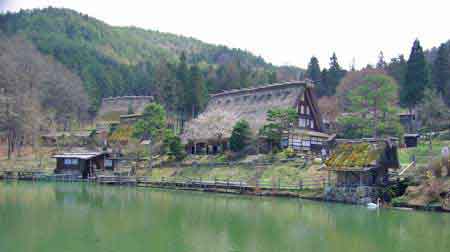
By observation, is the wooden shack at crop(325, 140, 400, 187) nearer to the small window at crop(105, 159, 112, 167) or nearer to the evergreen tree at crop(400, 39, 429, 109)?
the evergreen tree at crop(400, 39, 429, 109)

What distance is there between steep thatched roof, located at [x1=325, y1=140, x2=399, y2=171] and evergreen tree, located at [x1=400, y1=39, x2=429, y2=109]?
1614 cm

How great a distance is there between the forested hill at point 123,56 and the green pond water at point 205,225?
113 feet

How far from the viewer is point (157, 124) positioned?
47469mm

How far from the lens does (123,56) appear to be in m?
138

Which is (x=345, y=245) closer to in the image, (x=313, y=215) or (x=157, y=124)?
(x=313, y=215)

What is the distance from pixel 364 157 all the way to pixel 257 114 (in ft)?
65.8

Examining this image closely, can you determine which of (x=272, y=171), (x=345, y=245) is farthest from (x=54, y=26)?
(x=345, y=245)

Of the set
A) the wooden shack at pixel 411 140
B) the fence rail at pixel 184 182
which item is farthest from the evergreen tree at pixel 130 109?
the wooden shack at pixel 411 140

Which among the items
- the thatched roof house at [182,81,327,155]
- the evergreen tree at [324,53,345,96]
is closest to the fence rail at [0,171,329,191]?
the thatched roof house at [182,81,327,155]

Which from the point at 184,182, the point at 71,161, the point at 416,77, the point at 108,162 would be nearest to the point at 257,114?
the point at 184,182

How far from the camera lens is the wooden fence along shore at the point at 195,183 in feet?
106

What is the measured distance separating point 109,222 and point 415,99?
3502 cm

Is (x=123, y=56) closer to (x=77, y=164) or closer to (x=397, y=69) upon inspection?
(x=397, y=69)

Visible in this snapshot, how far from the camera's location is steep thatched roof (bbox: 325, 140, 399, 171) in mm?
29250
